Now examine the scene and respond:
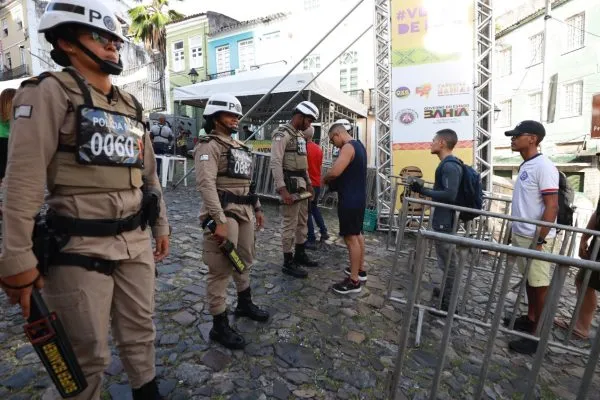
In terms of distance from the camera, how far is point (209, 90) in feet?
32.5

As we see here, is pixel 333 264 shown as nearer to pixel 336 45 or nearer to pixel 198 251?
pixel 198 251

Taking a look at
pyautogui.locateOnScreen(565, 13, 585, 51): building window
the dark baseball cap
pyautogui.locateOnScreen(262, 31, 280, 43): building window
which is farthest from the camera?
pyautogui.locateOnScreen(262, 31, 280, 43): building window

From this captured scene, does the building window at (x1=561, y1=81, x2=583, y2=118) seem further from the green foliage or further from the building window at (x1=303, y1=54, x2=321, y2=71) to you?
the green foliage

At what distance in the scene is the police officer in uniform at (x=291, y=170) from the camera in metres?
4.20

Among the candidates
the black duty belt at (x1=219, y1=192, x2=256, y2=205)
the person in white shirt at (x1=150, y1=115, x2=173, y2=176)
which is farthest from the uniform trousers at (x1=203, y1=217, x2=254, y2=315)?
the person in white shirt at (x1=150, y1=115, x2=173, y2=176)

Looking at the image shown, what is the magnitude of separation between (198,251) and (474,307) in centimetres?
365

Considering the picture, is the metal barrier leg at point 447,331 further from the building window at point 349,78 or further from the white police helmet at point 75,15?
the building window at point 349,78

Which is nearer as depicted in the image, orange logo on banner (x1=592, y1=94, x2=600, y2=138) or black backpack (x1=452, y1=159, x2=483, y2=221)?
black backpack (x1=452, y1=159, x2=483, y2=221)

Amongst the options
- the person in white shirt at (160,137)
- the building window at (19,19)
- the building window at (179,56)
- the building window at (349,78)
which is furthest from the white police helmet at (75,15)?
the building window at (19,19)

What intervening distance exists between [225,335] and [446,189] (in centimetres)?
254

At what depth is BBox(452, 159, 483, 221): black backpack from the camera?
11.6 feet

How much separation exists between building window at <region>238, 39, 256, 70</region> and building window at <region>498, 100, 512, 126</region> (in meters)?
15.4

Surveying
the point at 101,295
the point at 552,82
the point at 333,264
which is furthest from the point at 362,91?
the point at 101,295

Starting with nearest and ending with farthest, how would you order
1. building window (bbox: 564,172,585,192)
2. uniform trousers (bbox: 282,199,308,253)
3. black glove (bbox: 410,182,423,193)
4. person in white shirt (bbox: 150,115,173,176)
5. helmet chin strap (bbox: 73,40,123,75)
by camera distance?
helmet chin strap (bbox: 73,40,123,75) < black glove (bbox: 410,182,423,193) < uniform trousers (bbox: 282,199,308,253) < person in white shirt (bbox: 150,115,173,176) < building window (bbox: 564,172,585,192)
